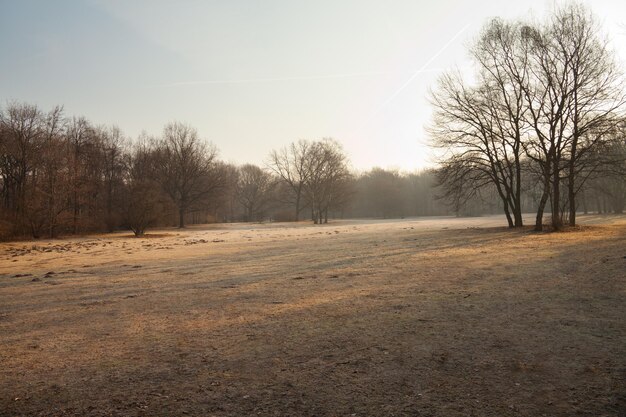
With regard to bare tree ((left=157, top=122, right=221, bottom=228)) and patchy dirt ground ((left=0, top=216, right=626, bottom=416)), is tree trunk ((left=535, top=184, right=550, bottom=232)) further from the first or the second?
bare tree ((left=157, top=122, right=221, bottom=228))

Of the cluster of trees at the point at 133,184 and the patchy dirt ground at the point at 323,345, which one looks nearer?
the patchy dirt ground at the point at 323,345

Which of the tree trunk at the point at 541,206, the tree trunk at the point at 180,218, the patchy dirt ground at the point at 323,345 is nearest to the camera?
the patchy dirt ground at the point at 323,345

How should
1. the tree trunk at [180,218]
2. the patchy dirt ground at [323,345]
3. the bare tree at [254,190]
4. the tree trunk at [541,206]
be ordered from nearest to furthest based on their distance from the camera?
the patchy dirt ground at [323,345] → the tree trunk at [541,206] → the tree trunk at [180,218] → the bare tree at [254,190]

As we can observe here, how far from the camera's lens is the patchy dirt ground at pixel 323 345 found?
4266mm

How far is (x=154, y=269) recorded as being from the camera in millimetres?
15359

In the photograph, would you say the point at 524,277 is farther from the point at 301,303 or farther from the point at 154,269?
the point at 154,269

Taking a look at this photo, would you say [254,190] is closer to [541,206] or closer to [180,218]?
[180,218]

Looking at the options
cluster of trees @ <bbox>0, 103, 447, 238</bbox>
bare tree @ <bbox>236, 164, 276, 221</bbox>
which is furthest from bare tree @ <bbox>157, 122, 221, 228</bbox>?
bare tree @ <bbox>236, 164, 276, 221</bbox>

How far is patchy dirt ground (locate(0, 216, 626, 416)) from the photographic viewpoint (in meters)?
4.27

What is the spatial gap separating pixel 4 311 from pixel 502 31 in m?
33.6

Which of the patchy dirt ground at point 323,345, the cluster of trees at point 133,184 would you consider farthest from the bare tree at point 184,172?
the patchy dirt ground at point 323,345

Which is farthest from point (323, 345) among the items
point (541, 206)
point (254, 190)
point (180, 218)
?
point (254, 190)

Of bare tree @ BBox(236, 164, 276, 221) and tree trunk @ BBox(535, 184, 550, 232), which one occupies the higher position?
bare tree @ BBox(236, 164, 276, 221)

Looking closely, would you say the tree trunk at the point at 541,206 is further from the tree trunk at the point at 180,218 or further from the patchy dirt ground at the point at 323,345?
the tree trunk at the point at 180,218
